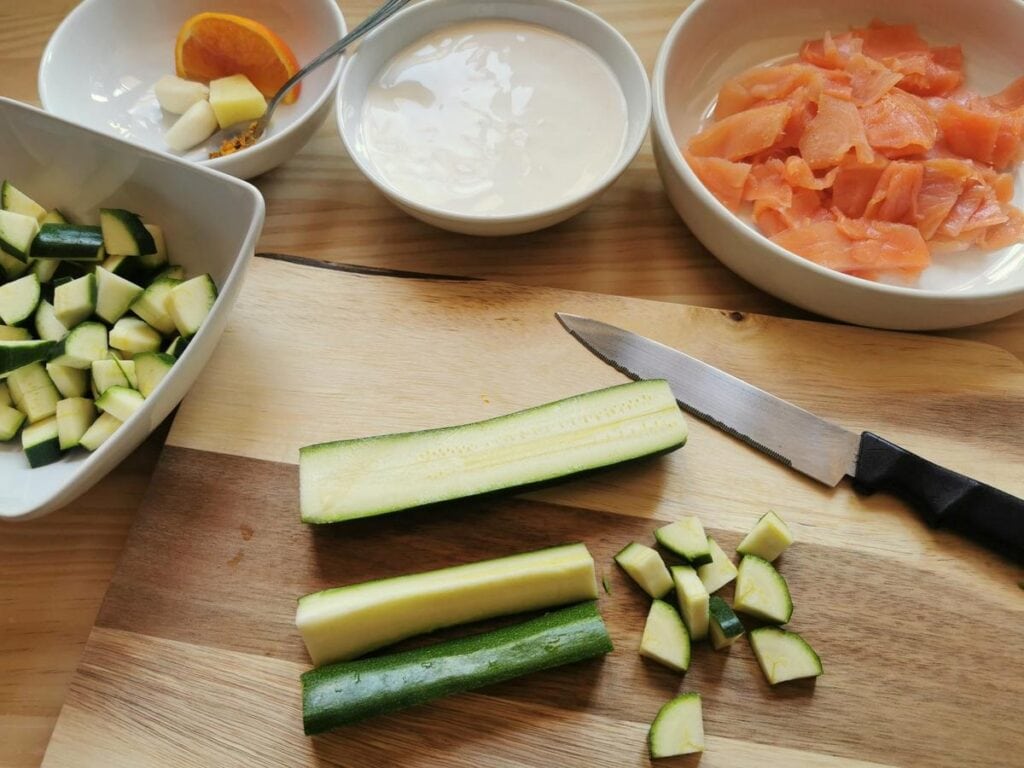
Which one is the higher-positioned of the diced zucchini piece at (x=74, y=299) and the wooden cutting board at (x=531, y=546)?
the diced zucchini piece at (x=74, y=299)

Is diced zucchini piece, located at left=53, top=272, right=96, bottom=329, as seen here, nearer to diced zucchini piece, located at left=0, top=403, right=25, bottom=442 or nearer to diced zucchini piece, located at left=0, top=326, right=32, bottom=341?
diced zucchini piece, located at left=0, top=326, right=32, bottom=341

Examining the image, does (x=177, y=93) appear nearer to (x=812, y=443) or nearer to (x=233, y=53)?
(x=233, y=53)

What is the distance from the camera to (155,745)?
152cm

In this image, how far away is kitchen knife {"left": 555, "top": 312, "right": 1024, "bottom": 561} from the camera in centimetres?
166

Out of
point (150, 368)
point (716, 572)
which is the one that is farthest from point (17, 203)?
point (716, 572)

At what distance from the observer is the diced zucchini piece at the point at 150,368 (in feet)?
5.53

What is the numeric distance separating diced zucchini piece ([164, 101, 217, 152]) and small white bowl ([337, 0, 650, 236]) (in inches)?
15.0

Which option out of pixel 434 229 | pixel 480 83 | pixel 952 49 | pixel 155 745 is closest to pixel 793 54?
pixel 952 49

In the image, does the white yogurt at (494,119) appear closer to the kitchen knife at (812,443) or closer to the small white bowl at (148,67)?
the small white bowl at (148,67)

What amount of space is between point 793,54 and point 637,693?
1861mm

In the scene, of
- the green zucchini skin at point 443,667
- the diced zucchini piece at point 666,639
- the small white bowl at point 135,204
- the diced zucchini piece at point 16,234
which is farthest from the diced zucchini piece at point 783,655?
the diced zucchini piece at point 16,234

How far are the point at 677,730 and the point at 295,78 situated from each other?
1.80 m

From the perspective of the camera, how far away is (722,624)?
1548 mm

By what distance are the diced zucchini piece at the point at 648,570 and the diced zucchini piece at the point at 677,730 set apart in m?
0.20
